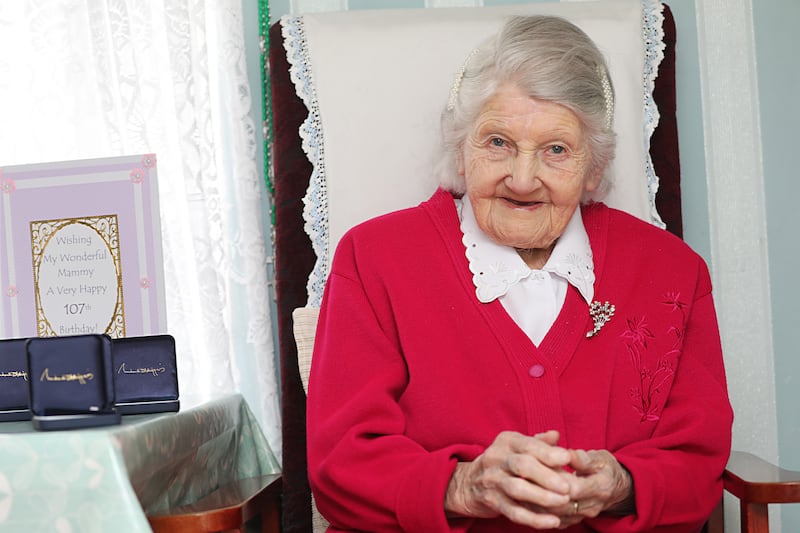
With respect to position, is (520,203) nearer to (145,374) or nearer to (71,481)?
(145,374)

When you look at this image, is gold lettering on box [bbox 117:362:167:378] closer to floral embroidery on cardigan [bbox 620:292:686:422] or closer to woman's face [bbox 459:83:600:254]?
woman's face [bbox 459:83:600:254]

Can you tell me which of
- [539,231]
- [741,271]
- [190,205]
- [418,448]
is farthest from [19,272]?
[741,271]

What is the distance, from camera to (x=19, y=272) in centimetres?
153

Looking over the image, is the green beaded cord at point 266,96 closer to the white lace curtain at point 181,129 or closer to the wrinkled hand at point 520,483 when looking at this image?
the white lace curtain at point 181,129

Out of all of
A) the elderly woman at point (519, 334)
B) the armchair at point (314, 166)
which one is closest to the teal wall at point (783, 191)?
the armchair at point (314, 166)

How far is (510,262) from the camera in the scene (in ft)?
4.77

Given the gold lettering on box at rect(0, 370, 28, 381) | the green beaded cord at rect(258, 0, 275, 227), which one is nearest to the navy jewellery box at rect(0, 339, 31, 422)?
the gold lettering on box at rect(0, 370, 28, 381)

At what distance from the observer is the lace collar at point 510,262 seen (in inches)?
55.9

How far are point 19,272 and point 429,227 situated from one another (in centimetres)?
70

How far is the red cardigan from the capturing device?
1288 mm

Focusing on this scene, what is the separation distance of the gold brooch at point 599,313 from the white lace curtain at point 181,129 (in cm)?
74

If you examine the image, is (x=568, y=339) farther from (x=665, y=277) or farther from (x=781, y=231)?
(x=781, y=231)

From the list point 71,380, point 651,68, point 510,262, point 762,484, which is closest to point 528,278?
point 510,262

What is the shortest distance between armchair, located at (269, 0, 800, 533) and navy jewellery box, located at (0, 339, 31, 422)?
1.56 ft
